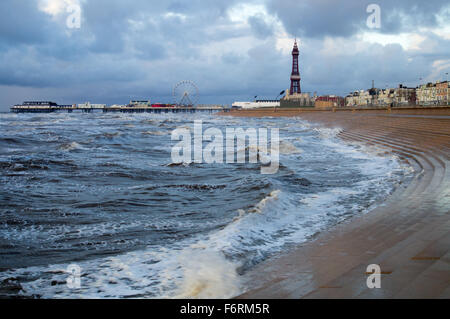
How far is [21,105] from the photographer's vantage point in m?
164

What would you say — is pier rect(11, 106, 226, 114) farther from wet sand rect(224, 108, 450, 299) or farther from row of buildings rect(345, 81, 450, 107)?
wet sand rect(224, 108, 450, 299)

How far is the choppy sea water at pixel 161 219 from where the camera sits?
373cm

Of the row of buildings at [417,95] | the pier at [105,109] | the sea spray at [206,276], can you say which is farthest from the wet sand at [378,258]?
the pier at [105,109]

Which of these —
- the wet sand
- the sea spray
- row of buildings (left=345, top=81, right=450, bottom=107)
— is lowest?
the sea spray

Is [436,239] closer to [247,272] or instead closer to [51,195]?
[247,272]

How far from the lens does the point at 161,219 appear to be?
611 centimetres

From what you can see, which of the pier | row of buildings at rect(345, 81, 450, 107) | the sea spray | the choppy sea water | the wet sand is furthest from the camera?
the pier

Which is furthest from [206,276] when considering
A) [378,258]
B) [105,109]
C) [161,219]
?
[105,109]

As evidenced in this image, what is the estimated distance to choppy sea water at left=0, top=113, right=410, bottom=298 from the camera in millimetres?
3729

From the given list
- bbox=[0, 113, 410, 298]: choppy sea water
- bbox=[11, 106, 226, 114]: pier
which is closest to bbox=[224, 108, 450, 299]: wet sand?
bbox=[0, 113, 410, 298]: choppy sea water

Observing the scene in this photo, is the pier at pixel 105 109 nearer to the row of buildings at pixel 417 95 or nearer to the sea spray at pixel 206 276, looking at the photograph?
the row of buildings at pixel 417 95

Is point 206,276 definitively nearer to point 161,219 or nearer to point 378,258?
point 378,258
